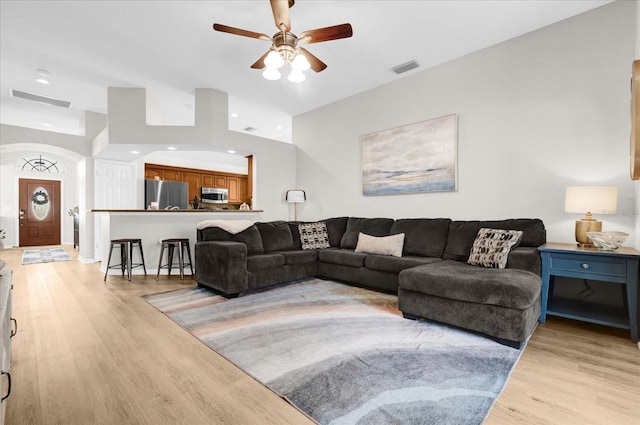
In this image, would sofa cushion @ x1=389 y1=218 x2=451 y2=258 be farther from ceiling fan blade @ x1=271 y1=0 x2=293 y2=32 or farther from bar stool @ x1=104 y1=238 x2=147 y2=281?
bar stool @ x1=104 y1=238 x2=147 y2=281

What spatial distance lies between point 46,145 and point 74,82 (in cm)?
172

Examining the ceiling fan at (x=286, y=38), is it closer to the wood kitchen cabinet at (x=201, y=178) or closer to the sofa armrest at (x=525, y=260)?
the sofa armrest at (x=525, y=260)

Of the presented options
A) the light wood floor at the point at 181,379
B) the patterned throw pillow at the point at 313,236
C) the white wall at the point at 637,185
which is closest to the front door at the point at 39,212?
the light wood floor at the point at 181,379

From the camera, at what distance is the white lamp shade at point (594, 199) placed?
→ 8.45ft

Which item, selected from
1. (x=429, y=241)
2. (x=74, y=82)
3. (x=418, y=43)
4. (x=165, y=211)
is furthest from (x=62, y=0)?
(x=429, y=241)

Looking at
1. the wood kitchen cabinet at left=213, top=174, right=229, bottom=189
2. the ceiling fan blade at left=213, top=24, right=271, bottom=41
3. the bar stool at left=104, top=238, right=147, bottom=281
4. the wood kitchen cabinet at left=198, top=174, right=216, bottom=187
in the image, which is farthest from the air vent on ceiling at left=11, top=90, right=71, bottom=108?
the ceiling fan blade at left=213, top=24, right=271, bottom=41

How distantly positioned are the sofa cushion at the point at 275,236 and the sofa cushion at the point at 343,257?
54cm

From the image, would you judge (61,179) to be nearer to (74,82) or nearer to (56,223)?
(56,223)

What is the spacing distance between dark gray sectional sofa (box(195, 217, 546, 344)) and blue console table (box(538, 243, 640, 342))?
0.15 m

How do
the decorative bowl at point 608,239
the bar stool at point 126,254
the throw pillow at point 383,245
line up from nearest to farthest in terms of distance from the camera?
the decorative bowl at point 608,239 → the throw pillow at point 383,245 → the bar stool at point 126,254

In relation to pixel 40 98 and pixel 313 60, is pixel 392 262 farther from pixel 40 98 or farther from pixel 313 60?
pixel 40 98

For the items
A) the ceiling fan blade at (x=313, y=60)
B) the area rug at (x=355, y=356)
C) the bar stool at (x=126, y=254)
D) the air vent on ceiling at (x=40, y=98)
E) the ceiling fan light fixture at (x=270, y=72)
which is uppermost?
the air vent on ceiling at (x=40, y=98)

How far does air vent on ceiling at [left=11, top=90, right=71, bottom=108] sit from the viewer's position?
5.05 meters

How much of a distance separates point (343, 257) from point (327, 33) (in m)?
2.49
